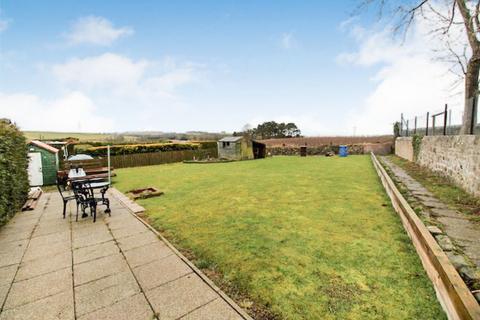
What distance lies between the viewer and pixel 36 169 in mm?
10406

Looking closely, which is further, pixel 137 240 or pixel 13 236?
pixel 13 236

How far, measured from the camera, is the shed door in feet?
33.8

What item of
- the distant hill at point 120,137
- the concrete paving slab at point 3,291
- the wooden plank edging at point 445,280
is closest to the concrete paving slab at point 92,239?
the concrete paving slab at point 3,291

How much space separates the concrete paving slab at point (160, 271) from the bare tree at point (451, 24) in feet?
38.9

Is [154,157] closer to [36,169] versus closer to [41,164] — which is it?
[41,164]

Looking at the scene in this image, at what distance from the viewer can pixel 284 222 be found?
187 inches

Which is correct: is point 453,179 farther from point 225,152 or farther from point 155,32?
point 225,152

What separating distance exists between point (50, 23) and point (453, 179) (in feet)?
58.7

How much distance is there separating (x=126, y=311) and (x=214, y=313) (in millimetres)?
967

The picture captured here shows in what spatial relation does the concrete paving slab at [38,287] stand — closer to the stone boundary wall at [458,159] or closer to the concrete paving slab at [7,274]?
the concrete paving slab at [7,274]

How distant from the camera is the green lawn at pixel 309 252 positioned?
2336 mm

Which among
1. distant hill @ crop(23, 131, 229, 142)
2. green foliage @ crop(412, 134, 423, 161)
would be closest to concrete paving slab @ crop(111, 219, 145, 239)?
green foliage @ crop(412, 134, 423, 161)

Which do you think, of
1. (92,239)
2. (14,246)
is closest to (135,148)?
(14,246)

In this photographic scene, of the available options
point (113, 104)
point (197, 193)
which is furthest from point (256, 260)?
point (113, 104)
